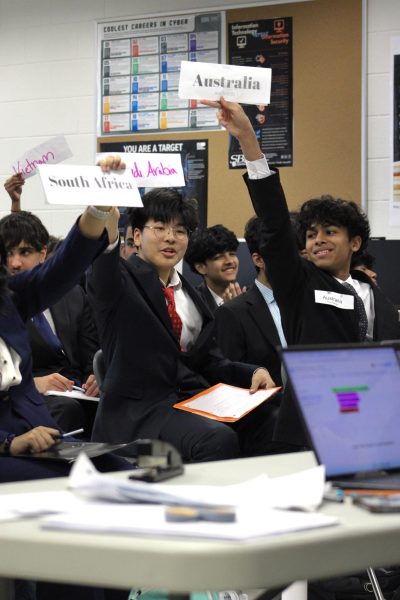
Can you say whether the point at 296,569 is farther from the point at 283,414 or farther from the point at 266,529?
the point at 283,414

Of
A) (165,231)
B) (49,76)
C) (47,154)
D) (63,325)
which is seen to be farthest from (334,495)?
(49,76)

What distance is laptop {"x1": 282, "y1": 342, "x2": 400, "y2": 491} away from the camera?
1.20m

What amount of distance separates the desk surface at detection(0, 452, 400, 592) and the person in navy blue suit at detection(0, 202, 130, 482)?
3.47 feet

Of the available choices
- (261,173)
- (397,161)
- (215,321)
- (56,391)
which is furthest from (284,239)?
(397,161)

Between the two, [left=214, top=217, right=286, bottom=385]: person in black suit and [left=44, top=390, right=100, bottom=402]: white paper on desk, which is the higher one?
[left=214, top=217, right=286, bottom=385]: person in black suit

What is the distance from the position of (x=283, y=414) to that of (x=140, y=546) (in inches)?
59.0

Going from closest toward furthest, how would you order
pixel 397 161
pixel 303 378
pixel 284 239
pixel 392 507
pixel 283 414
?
pixel 392 507 < pixel 303 378 < pixel 283 414 < pixel 284 239 < pixel 397 161

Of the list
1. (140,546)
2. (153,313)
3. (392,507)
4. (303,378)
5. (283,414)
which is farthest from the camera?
(153,313)

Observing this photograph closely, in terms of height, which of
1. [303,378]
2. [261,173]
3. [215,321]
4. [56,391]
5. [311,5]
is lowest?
[56,391]

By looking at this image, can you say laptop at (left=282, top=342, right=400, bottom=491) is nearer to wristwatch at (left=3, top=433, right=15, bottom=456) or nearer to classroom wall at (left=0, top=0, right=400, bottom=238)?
wristwatch at (left=3, top=433, right=15, bottom=456)

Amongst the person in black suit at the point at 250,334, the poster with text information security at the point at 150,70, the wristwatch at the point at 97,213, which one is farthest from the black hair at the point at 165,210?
the poster with text information security at the point at 150,70

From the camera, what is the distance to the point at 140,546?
0.84 m

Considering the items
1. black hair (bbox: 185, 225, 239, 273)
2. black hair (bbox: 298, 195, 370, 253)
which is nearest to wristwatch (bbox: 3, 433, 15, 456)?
black hair (bbox: 298, 195, 370, 253)

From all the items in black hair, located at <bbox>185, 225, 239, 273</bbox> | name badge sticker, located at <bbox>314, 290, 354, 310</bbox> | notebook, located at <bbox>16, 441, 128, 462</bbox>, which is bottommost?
notebook, located at <bbox>16, 441, 128, 462</bbox>
